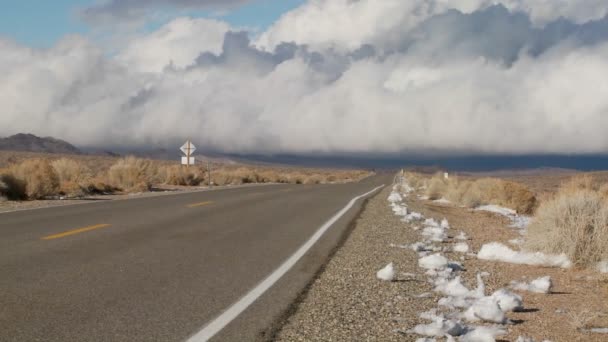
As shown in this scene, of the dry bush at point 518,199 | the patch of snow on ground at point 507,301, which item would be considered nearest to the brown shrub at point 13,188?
the dry bush at point 518,199

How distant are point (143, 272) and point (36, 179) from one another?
60.4 ft

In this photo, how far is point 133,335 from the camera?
5766mm

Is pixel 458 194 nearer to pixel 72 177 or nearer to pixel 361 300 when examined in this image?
pixel 72 177

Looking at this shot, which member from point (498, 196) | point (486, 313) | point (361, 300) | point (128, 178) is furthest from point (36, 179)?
point (486, 313)

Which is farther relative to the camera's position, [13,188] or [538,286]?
[13,188]

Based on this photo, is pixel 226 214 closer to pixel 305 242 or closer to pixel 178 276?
pixel 305 242

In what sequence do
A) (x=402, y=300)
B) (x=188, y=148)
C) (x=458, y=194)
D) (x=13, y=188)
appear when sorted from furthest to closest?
1. (x=188, y=148)
2. (x=458, y=194)
3. (x=13, y=188)
4. (x=402, y=300)

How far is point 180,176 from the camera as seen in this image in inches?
1708

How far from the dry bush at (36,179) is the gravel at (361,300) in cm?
1673

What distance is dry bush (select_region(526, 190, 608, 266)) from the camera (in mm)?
10609

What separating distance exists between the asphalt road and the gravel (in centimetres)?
28

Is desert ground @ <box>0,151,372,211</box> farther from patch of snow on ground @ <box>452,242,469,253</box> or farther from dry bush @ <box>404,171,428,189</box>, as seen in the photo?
dry bush @ <box>404,171,428,189</box>

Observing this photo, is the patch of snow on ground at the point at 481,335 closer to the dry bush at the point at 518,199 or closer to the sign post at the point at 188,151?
the dry bush at the point at 518,199

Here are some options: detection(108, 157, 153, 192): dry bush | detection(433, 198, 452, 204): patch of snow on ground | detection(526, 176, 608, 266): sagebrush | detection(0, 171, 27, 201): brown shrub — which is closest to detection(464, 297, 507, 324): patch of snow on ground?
detection(526, 176, 608, 266): sagebrush
